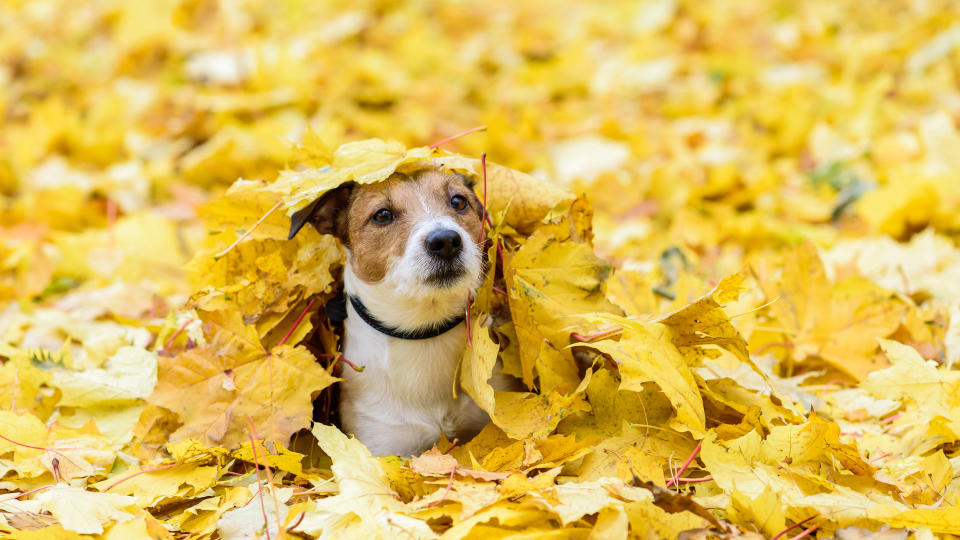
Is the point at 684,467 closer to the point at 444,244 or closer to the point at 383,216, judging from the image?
the point at 444,244

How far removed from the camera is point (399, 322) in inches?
122

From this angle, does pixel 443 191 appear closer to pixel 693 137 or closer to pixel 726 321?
pixel 726 321

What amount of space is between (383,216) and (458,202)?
0.27 meters

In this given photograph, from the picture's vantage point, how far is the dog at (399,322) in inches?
121

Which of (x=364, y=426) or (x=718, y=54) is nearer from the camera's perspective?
(x=364, y=426)

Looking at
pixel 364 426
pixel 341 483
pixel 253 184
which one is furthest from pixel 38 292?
pixel 341 483

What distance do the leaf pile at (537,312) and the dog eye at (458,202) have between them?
0.34ft

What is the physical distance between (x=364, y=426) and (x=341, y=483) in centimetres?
81

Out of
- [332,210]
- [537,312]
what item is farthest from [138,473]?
[537,312]

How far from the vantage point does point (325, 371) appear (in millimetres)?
2973

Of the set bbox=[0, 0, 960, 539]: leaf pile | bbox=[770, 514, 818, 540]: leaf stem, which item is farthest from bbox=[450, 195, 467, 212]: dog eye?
bbox=[770, 514, 818, 540]: leaf stem

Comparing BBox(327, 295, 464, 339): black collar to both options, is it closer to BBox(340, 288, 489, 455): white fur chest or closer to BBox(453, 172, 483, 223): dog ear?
BBox(340, 288, 489, 455): white fur chest

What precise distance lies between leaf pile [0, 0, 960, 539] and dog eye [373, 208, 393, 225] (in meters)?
0.18

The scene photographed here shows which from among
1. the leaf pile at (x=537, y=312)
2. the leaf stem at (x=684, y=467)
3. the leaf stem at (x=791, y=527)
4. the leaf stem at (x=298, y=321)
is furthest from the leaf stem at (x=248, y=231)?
the leaf stem at (x=791, y=527)
